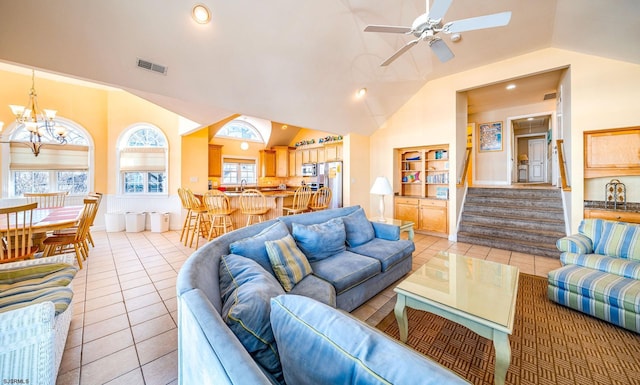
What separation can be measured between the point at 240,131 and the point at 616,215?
8.70m

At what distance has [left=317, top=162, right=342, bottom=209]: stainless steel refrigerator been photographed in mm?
Result: 6742

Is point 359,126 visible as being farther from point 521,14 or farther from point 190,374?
point 190,374

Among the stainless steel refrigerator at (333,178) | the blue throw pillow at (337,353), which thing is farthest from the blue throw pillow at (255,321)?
the stainless steel refrigerator at (333,178)

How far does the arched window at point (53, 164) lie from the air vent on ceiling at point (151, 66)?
3.88 metres

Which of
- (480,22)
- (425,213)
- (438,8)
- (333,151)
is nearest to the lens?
(438,8)

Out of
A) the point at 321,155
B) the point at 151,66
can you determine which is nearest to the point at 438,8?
the point at 151,66

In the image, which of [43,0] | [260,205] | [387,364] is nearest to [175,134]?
[260,205]

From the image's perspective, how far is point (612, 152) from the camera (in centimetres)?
345

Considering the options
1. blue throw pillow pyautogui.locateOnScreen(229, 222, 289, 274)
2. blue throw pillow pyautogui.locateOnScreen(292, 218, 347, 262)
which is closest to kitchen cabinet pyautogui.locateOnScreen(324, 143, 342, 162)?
blue throw pillow pyautogui.locateOnScreen(292, 218, 347, 262)

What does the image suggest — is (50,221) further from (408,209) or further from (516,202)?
(516,202)

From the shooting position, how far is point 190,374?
0.78 meters

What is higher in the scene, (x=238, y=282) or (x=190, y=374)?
(x=238, y=282)

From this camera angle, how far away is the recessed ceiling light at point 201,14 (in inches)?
97.3

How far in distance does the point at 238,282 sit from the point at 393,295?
193 centimetres
